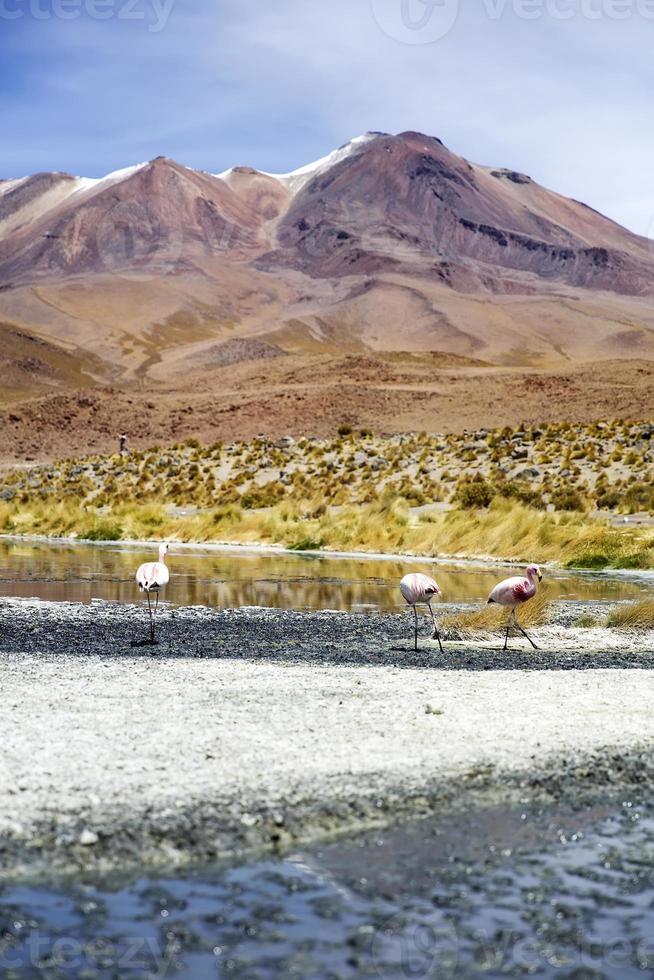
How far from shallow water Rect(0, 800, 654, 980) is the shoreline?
1818cm

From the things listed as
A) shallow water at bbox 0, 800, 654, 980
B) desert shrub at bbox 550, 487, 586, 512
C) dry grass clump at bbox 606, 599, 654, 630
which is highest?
desert shrub at bbox 550, 487, 586, 512

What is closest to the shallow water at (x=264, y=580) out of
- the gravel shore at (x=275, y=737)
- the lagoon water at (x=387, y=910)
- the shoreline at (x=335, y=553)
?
the shoreline at (x=335, y=553)

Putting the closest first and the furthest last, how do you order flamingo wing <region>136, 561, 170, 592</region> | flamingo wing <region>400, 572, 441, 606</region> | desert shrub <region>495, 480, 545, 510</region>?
flamingo wing <region>400, 572, 441, 606</region> < flamingo wing <region>136, 561, 170, 592</region> < desert shrub <region>495, 480, 545, 510</region>

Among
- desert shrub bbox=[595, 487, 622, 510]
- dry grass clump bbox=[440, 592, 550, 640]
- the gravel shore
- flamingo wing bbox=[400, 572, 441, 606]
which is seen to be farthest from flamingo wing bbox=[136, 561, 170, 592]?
desert shrub bbox=[595, 487, 622, 510]

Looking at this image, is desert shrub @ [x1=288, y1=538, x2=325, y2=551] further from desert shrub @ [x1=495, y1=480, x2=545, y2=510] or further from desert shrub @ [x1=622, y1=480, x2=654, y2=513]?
desert shrub @ [x1=622, y1=480, x2=654, y2=513]

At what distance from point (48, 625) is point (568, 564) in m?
13.4

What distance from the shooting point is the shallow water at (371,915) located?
17.7 feet

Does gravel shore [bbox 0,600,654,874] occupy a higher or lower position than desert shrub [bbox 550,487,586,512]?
lower

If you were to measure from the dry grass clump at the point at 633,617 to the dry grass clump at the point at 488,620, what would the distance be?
854mm

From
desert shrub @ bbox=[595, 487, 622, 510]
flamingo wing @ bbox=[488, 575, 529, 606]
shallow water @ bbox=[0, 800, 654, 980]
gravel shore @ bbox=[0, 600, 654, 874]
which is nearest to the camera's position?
shallow water @ bbox=[0, 800, 654, 980]

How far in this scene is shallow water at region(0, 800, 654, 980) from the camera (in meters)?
5.41

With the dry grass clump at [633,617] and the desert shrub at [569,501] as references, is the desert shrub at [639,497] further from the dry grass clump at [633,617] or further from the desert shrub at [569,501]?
the dry grass clump at [633,617]

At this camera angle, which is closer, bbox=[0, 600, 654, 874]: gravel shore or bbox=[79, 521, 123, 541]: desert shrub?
bbox=[0, 600, 654, 874]: gravel shore

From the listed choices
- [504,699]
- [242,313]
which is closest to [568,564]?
[504,699]
